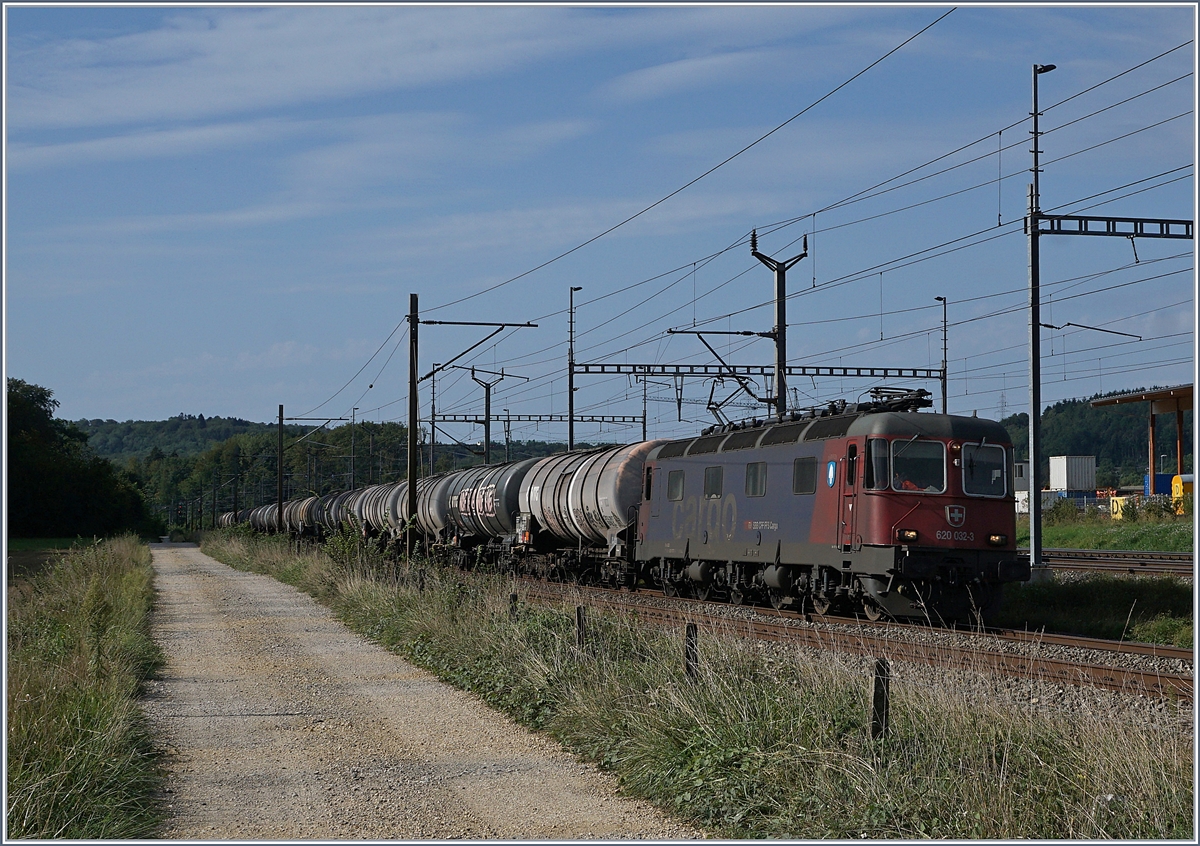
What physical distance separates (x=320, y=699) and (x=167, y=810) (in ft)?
15.3

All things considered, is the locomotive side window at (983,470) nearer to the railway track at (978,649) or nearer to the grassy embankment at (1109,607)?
the grassy embankment at (1109,607)

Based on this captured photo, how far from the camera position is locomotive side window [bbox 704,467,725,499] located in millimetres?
23672

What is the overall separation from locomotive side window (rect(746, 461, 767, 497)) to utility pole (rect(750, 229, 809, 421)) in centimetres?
373

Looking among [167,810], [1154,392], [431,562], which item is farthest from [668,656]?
[1154,392]

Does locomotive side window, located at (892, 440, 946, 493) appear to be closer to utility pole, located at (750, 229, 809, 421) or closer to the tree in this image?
utility pole, located at (750, 229, 809, 421)

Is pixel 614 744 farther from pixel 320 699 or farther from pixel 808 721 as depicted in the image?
pixel 320 699

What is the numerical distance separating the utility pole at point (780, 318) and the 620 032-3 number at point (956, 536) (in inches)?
293

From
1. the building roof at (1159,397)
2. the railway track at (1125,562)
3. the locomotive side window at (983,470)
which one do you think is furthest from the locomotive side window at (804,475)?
the building roof at (1159,397)

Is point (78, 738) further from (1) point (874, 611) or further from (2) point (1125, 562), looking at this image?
(2) point (1125, 562)

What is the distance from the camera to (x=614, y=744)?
9570 mm

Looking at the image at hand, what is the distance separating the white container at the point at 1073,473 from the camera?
73.9 metres

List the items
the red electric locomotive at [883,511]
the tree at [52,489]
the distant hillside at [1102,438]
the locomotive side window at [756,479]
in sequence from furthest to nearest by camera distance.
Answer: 1. the distant hillside at [1102,438]
2. the tree at [52,489]
3. the locomotive side window at [756,479]
4. the red electric locomotive at [883,511]

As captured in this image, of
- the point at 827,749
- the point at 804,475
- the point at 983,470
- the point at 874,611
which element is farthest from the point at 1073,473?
the point at 827,749

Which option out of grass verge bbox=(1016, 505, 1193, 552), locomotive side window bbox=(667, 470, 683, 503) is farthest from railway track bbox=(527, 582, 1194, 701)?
grass verge bbox=(1016, 505, 1193, 552)
